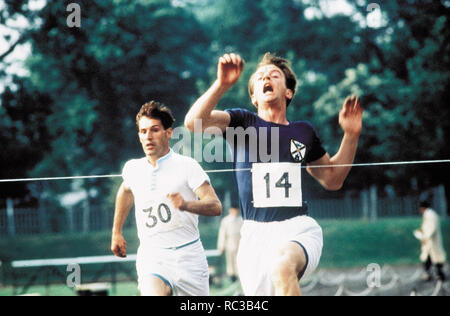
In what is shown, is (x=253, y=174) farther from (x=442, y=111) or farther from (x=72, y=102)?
(x=72, y=102)

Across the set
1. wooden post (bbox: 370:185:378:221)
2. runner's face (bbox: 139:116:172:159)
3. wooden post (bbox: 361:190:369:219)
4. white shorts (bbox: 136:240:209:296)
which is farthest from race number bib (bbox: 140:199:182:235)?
wooden post (bbox: 361:190:369:219)

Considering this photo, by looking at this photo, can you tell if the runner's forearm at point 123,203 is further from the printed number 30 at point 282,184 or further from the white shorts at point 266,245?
the printed number 30 at point 282,184

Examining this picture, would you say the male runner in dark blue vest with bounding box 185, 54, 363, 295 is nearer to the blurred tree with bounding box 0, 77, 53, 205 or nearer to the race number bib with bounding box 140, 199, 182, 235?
the race number bib with bounding box 140, 199, 182, 235

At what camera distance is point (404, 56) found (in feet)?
64.0

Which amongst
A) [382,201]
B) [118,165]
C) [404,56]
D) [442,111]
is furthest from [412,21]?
[118,165]

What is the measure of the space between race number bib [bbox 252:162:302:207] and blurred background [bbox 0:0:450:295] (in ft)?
35.2

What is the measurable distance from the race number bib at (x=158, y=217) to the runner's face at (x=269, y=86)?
0.90 metres

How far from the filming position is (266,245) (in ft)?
13.5

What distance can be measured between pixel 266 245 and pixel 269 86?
1.01 metres

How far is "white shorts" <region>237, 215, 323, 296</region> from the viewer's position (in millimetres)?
4062

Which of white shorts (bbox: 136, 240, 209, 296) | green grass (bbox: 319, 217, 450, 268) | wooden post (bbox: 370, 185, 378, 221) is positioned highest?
white shorts (bbox: 136, 240, 209, 296)

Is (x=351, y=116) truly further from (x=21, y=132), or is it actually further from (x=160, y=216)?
(x=21, y=132)

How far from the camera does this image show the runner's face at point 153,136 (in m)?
4.49

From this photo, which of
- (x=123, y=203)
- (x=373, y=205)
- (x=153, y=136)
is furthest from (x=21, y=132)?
(x=153, y=136)
